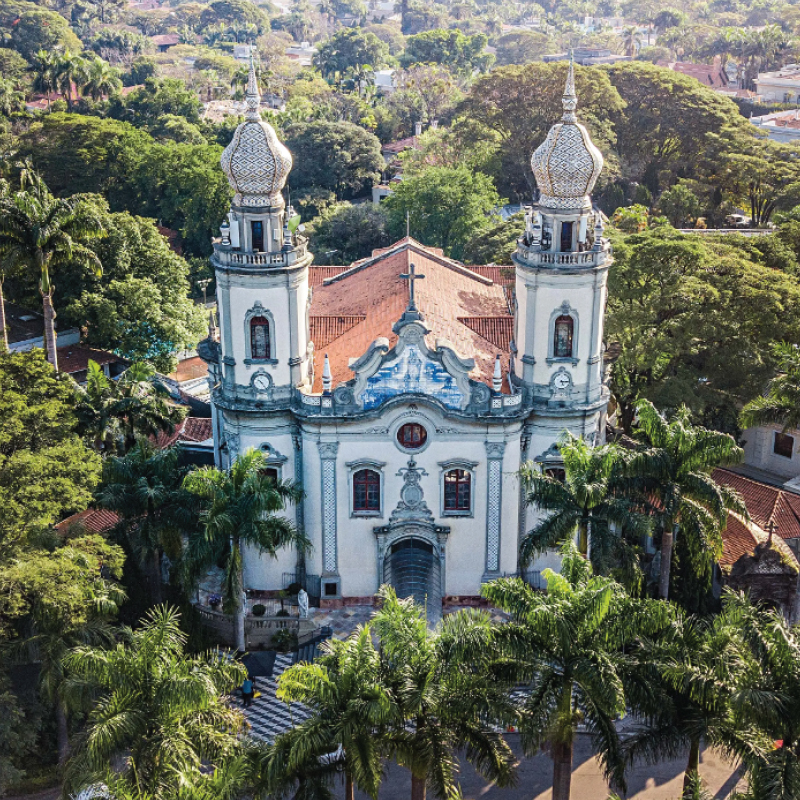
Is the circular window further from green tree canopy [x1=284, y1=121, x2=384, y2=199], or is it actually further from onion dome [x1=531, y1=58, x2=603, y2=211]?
green tree canopy [x1=284, y1=121, x2=384, y2=199]

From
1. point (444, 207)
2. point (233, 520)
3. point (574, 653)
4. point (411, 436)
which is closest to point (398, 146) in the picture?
point (444, 207)

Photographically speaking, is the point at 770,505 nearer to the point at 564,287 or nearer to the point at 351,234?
the point at 564,287

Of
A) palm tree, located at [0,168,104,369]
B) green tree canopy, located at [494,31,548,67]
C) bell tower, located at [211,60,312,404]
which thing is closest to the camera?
bell tower, located at [211,60,312,404]

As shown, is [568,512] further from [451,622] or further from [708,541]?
[451,622]

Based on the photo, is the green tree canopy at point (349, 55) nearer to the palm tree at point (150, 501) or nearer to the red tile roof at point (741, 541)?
the red tile roof at point (741, 541)

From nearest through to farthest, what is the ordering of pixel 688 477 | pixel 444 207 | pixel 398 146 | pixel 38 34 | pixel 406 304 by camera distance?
pixel 688 477 → pixel 406 304 → pixel 444 207 → pixel 398 146 → pixel 38 34

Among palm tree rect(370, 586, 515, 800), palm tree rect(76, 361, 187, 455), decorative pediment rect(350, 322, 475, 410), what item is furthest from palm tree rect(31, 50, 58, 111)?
palm tree rect(370, 586, 515, 800)

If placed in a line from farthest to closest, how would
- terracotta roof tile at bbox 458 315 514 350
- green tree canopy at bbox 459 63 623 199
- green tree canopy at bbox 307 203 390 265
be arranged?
green tree canopy at bbox 459 63 623 199
green tree canopy at bbox 307 203 390 265
terracotta roof tile at bbox 458 315 514 350
